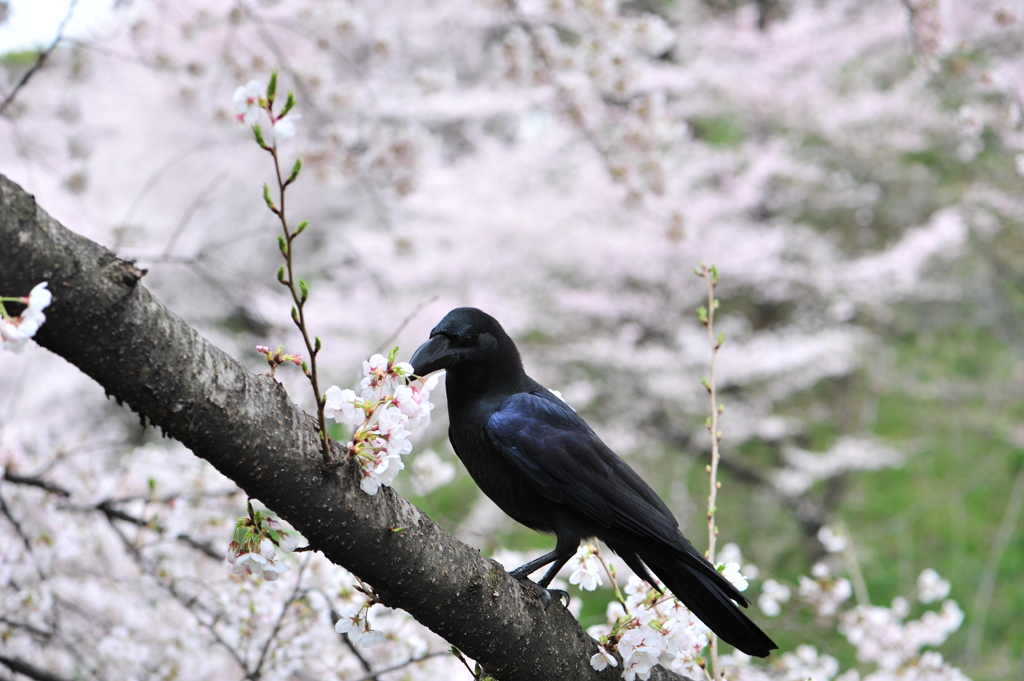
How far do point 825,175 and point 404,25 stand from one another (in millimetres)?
3353

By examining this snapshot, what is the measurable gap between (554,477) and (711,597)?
340 mm

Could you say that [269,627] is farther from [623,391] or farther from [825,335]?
[825,335]

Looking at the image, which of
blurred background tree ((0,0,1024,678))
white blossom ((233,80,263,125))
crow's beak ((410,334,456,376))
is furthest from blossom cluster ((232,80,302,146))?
blurred background tree ((0,0,1024,678))

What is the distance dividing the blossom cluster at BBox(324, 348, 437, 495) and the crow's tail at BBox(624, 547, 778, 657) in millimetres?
624

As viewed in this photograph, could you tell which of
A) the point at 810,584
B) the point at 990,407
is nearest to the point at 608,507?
the point at 810,584

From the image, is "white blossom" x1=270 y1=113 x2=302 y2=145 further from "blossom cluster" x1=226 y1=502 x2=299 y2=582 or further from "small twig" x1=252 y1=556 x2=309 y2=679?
"small twig" x1=252 y1=556 x2=309 y2=679

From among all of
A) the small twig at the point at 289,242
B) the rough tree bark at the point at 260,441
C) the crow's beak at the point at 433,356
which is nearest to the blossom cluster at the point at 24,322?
the rough tree bark at the point at 260,441

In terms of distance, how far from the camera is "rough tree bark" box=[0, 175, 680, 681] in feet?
2.65

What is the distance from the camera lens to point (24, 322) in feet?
2.40

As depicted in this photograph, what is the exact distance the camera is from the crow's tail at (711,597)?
1.35m

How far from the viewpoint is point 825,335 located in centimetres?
516

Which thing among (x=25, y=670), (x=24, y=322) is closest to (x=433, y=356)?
(x=24, y=322)

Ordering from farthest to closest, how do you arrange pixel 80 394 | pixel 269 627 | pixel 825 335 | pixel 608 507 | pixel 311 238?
pixel 311 238 < pixel 80 394 < pixel 825 335 < pixel 269 627 < pixel 608 507

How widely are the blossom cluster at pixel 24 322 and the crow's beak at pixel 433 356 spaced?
70cm
